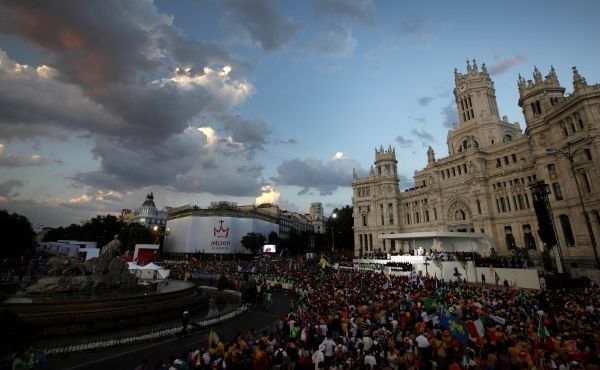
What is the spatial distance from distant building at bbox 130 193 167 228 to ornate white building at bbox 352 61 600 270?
111m

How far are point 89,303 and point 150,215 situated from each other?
454 ft

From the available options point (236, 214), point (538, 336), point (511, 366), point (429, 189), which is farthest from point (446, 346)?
point (236, 214)

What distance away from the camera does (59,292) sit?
1870 centimetres

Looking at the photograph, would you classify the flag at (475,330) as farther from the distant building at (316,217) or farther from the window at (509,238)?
the distant building at (316,217)

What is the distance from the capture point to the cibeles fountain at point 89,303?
48.8 feet

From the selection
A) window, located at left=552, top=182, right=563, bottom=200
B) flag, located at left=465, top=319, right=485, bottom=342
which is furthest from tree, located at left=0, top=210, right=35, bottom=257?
window, located at left=552, top=182, right=563, bottom=200

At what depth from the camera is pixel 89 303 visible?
1695cm

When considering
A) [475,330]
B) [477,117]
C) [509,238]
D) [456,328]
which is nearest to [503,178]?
[509,238]

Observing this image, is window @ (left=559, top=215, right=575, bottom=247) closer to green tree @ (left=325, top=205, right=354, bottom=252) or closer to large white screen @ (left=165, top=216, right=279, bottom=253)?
green tree @ (left=325, top=205, right=354, bottom=252)

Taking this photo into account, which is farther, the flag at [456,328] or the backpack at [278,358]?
the flag at [456,328]

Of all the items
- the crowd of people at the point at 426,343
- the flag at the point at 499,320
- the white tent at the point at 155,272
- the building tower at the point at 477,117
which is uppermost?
the building tower at the point at 477,117

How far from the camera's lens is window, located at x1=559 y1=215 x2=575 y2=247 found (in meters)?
33.3

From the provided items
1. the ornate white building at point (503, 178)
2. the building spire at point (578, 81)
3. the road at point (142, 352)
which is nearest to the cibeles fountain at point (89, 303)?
the road at point (142, 352)

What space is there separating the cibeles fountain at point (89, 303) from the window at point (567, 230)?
41288 millimetres
